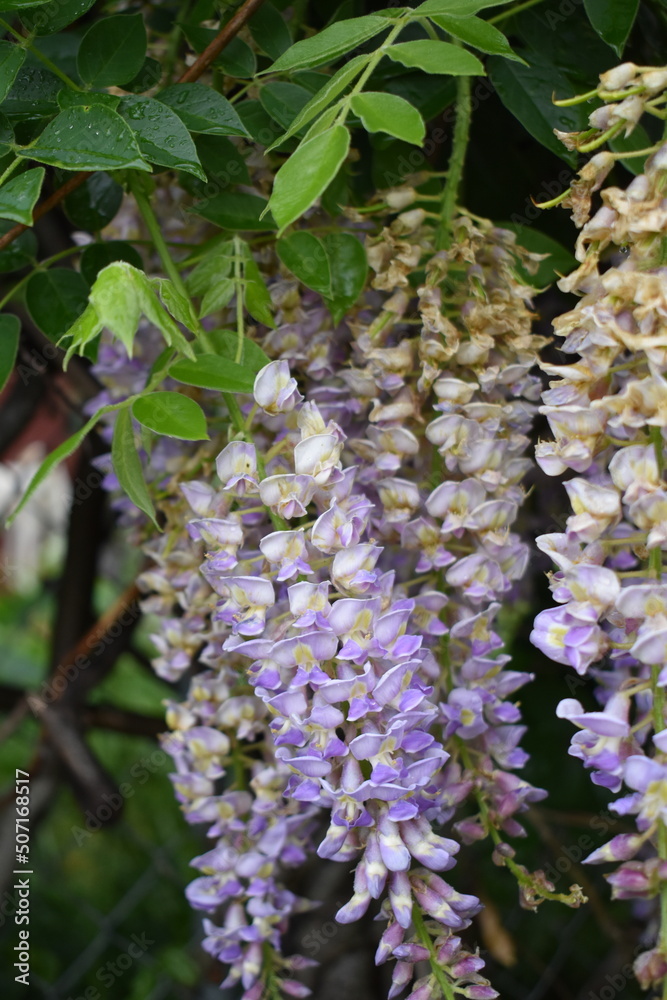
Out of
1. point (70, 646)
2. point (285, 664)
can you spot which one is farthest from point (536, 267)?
point (70, 646)

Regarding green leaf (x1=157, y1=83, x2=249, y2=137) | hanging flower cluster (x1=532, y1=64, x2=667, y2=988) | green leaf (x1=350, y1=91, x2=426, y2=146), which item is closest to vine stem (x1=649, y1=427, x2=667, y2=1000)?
hanging flower cluster (x1=532, y1=64, x2=667, y2=988)

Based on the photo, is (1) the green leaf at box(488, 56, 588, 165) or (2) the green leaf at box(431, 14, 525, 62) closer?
(2) the green leaf at box(431, 14, 525, 62)

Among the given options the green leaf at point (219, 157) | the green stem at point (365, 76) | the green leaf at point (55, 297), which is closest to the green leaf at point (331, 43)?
the green stem at point (365, 76)

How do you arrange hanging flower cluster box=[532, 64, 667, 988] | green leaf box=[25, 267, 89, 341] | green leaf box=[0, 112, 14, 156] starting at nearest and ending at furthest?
hanging flower cluster box=[532, 64, 667, 988]
green leaf box=[0, 112, 14, 156]
green leaf box=[25, 267, 89, 341]

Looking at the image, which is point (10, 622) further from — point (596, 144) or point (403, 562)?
point (596, 144)

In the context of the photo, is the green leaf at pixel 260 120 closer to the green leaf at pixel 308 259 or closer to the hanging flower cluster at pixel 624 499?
the green leaf at pixel 308 259

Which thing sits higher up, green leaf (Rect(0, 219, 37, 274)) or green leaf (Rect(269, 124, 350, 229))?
green leaf (Rect(269, 124, 350, 229))

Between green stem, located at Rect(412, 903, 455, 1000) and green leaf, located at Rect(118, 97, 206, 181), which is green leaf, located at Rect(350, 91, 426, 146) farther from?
green stem, located at Rect(412, 903, 455, 1000)
